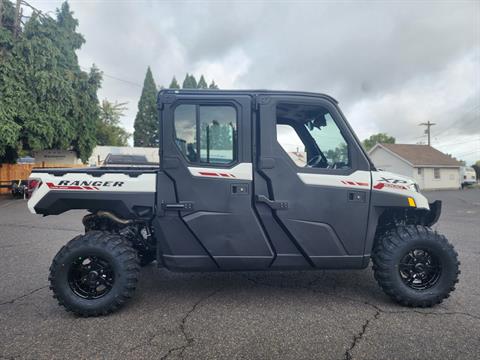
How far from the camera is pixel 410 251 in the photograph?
332 cm

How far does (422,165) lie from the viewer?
33.0 m

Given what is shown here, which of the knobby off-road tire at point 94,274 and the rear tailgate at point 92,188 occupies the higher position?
the rear tailgate at point 92,188

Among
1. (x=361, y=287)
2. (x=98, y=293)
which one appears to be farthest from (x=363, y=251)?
(x=98, y=293)

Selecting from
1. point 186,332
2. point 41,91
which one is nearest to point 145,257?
point 186,332

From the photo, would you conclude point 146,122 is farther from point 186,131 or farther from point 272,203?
point 272,203

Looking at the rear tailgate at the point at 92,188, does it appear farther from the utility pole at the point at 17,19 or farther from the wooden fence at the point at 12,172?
the utility pole at the point at 17,19

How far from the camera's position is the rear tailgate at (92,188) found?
10.5 ft

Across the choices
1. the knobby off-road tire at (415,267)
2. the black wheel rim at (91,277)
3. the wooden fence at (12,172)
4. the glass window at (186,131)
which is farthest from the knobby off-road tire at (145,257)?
the wooden fence at (12,172)

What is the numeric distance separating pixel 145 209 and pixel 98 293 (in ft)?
3.26

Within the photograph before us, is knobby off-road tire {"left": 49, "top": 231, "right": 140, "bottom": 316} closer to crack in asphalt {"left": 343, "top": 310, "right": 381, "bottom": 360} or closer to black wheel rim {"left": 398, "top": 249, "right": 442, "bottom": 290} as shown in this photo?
crack in asphalt {"left": 343, "top": 310, "right": 381, "bottom": 360}

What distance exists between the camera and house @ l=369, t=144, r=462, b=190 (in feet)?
109

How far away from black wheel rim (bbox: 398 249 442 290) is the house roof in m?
33.7

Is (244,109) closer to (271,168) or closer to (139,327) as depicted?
(271,168)

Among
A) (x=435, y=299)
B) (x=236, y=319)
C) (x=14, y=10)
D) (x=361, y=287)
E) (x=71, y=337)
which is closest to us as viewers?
(x=71, y=337)
